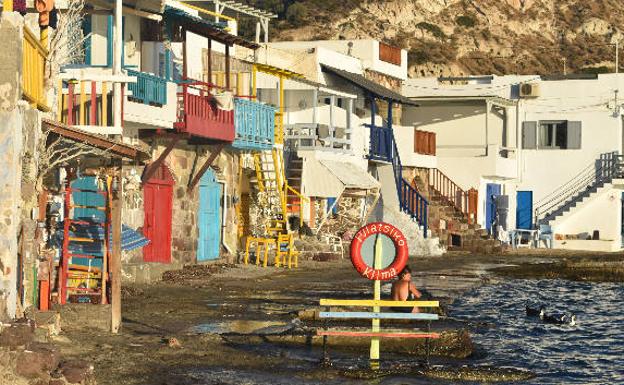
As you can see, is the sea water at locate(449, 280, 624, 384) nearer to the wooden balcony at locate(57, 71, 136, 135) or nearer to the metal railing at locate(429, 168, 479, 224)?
the wooden balcony at locate(57, 71, 136, 135)

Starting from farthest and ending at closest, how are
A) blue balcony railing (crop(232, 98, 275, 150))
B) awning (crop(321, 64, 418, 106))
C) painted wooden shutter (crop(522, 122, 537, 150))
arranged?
painted wooden shutter (crop(522, 122, 537, 150))
awning (crop(321, 64, 418, 106))
blue balcony railing (crop(232, 98, 275, 150))

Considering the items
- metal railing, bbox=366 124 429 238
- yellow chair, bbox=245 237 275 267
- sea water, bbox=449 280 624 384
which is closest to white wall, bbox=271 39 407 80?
metal railing, bbox=366 124 429 238

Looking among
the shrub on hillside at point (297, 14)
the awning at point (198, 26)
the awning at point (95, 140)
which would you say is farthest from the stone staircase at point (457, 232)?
the shrub on hillside at point (297, 14)

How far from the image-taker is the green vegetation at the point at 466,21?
100 metres

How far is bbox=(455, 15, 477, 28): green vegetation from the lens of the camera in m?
100

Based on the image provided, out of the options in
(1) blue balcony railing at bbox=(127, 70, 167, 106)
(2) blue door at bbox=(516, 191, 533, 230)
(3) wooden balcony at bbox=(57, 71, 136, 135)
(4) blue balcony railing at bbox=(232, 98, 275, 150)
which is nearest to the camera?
(3) wooden balcony at bbox=(57, 71, 136, 135)

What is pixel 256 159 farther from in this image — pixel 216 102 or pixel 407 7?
pixel 407 7

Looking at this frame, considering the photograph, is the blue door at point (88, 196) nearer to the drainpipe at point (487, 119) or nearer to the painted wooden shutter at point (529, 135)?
the drainpipe at point (487, 119)

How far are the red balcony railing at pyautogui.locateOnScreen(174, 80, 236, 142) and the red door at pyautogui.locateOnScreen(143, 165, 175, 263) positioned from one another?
144 centimetres

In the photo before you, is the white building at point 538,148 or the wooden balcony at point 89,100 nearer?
the wooden balcony at point 89,100

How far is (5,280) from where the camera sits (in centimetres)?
1620

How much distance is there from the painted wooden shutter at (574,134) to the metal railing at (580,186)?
0.97 meters

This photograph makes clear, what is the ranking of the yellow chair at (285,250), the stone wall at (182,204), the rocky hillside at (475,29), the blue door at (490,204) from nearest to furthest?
1. the stone wall at (182,204)
2. the yellow chair at (285,250)
3. the blue door at (490,204)
4. the rocky hillside at (475,29)

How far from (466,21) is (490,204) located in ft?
153
